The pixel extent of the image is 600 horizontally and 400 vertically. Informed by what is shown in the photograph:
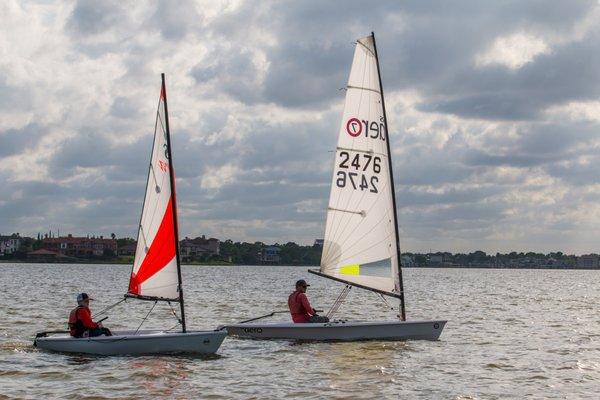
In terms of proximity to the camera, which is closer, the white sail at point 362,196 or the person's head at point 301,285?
the person's head at point 301,285

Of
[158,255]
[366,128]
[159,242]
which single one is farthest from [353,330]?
[159,242]

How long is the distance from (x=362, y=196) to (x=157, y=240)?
270 inches

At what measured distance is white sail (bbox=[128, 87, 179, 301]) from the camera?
21938mm

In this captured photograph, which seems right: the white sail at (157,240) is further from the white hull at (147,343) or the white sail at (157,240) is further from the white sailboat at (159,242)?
the white hull at (147,343)

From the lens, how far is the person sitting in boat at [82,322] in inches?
835

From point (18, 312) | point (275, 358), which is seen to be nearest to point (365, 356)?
point (275, 358)

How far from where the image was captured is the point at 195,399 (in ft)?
56.3

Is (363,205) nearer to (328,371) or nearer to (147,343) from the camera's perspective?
(328,371)

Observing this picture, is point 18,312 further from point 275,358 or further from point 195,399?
point 195,399

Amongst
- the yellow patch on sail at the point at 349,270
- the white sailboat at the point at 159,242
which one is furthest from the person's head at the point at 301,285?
the white sailboat at the point at 159,242

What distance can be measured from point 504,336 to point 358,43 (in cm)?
1323

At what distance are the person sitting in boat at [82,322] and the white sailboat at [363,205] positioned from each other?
5189 millimetres

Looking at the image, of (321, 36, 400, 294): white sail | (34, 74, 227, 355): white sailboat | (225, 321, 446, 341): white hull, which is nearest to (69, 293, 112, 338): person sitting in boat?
(34, 74, 227, 355): white sailboat

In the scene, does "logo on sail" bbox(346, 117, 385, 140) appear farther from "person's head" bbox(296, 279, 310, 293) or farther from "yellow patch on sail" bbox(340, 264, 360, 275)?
"person's head" bbox(296, 279, 310, 293)
